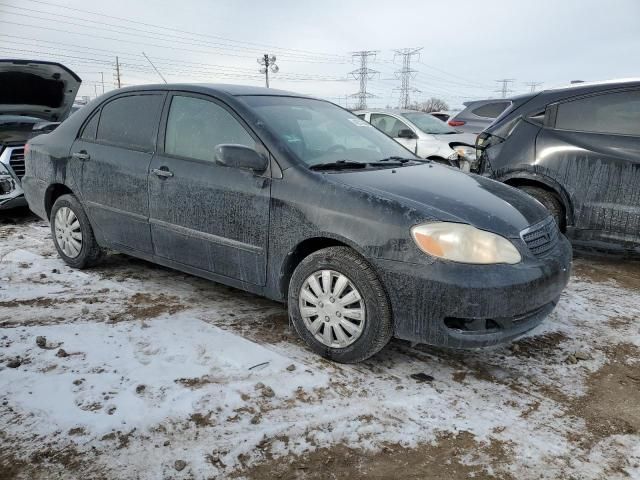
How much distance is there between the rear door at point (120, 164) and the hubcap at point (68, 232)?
27cm

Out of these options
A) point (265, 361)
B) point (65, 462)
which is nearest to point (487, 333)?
point (265, 361)

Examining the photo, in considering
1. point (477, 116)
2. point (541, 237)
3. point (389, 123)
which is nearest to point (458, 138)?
point (389, 123)

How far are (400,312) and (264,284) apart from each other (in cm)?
95

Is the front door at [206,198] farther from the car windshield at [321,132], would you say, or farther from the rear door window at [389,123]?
the rear door window at [389,123]

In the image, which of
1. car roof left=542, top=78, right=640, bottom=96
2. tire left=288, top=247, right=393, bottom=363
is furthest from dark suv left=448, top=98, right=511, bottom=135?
tire left=288, top=247, right=393, bottom=363

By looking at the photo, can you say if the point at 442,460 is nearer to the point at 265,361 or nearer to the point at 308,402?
the point at 308,402

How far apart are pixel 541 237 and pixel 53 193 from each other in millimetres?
4065

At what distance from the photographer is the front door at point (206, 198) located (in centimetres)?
322

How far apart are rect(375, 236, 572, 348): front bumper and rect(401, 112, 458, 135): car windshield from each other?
7489mm

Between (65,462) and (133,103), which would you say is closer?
(65,462)

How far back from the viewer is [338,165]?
3.25 metres

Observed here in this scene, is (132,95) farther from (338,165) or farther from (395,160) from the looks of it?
(395,160)

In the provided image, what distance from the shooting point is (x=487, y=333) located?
2.69m

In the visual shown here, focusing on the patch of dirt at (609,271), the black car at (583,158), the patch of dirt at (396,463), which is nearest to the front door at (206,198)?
the patch of dirt at (396,463)
